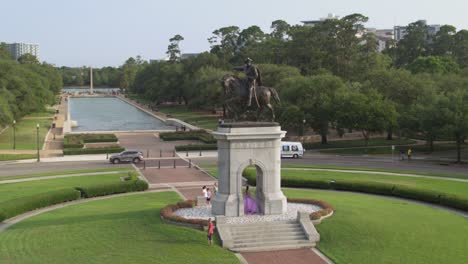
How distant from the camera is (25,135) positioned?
79062 millimetres

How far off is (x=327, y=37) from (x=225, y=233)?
81.8m

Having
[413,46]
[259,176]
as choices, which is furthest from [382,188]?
[413,46]

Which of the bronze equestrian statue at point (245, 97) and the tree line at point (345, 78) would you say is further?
the tree line at point (345, 78)

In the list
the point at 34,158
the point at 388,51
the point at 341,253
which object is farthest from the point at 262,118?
the point at 388,51

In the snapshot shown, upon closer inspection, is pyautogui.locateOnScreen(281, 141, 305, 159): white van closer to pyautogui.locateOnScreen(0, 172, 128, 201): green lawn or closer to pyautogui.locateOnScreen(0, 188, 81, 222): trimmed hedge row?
pyautogui.locateOnScreen(0, 172, 128, 201): green lawn

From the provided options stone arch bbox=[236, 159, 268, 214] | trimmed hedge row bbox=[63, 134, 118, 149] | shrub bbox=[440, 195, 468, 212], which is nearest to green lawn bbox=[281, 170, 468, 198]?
shrub bbox=[440, 195, 468, 212]

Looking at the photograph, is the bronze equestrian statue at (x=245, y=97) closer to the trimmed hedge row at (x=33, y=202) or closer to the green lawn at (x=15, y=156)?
the trimmed hedge row at (x=33, y=202)

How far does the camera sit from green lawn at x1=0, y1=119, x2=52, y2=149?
225 feet

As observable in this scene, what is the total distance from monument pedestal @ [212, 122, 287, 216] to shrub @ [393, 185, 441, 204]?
1119cm

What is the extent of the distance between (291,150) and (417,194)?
2479cm

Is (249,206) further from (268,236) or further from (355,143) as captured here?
(355,143)

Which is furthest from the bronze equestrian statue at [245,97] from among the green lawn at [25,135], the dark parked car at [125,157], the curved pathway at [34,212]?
the green lawn at [25,135]

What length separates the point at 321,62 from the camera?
Result: 10200 cm

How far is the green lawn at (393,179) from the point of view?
40.8 m
